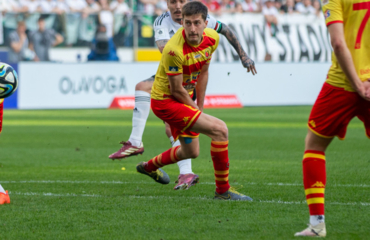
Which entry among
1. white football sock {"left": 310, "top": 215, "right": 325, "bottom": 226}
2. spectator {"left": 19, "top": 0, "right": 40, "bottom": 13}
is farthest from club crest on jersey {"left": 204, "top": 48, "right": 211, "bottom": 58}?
spectator {"left": 19, "top": 0, "right": 40, "bottom": 13}

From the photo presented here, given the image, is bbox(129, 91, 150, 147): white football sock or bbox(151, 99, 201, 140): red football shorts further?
bbox(129, 91, 150, 147): white football sock

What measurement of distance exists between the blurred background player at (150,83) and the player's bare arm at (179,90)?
0.94 m

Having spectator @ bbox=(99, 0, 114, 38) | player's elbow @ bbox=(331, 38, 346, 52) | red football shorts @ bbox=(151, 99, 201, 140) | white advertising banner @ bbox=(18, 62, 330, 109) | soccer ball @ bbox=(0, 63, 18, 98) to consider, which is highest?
player's elbow @ bbox=(331, 38, 346, 52)

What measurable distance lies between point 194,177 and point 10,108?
1449 cm

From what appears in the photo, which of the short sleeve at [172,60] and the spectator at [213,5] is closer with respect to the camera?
the short sleeve at [172,60]

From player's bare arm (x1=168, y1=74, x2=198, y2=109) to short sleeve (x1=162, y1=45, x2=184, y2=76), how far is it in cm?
5

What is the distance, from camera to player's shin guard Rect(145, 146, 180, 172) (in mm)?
6434

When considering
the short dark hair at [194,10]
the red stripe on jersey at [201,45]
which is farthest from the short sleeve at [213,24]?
the short dark hair at [194,10]

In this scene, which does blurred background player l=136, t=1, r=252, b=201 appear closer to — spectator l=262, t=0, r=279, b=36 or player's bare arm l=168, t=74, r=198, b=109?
player's bare arm l=168, t=74, r=198, b=109

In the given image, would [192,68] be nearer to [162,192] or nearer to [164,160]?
[164,160]

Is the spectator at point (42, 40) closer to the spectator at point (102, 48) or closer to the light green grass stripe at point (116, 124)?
the spectator at point (102, 48)

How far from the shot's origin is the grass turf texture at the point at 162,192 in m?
4.47

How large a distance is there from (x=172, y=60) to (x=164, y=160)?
4.49ft

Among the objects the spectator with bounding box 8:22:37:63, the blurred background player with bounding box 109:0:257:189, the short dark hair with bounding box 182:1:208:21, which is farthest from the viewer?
the spectator with bounding box 8:22:37:63
